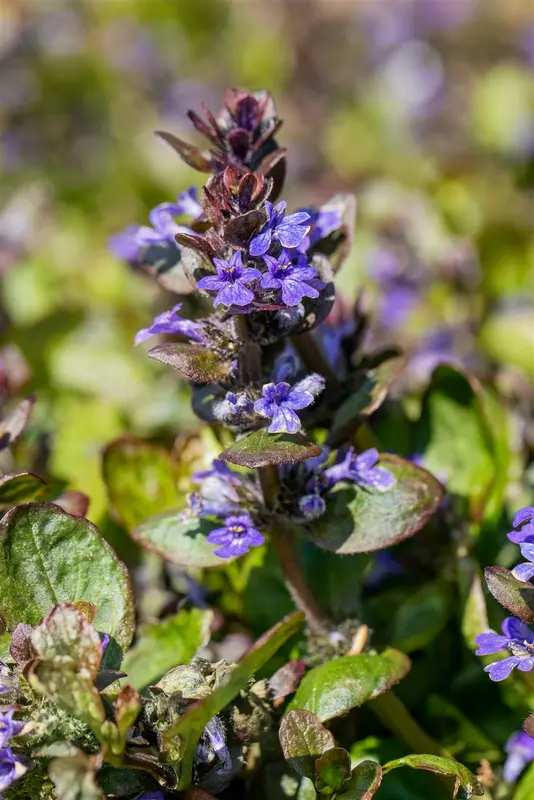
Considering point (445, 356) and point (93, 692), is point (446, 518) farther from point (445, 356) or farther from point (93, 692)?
point (93, 692)

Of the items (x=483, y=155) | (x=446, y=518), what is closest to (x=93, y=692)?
(x=446, y=518)

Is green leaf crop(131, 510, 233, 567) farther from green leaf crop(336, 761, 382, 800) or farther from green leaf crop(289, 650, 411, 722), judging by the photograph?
green leaf crop(336, 761, 382, 800)

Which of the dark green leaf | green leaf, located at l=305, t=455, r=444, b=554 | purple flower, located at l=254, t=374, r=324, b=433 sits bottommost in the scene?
green leaf, located at l=305, t=455, r=444, b=554

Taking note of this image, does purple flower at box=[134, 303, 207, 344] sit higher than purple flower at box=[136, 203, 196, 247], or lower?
lower

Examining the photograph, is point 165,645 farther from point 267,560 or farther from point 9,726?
point 9,726

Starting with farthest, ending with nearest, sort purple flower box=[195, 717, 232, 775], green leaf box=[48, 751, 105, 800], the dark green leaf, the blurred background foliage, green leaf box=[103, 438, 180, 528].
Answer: the blurred background foliage
green leaf box=[103, 438, 180, 528]
the dark green leaf
purple flower box=[195, 717, 232, 775]
green leaf box=[48, 751, 105, 800]

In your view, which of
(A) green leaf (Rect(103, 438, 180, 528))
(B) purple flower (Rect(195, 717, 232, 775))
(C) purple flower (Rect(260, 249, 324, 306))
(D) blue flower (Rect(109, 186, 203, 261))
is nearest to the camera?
(C) purple flower (Rect(260, 249, 324, 306))

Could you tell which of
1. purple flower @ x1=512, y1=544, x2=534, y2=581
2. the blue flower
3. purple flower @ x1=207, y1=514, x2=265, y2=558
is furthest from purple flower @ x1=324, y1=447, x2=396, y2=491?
the blue flower
